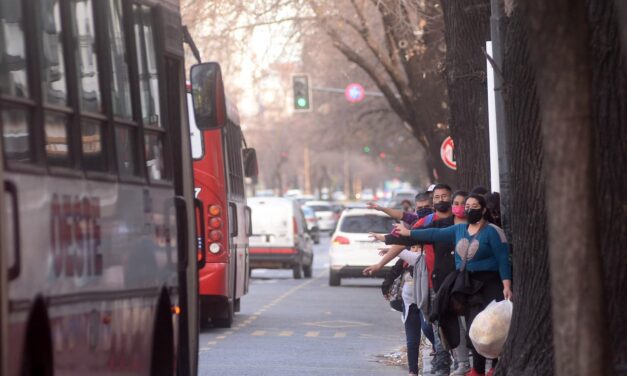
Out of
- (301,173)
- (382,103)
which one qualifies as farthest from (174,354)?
(301,173)

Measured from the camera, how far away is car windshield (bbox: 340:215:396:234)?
31969mm

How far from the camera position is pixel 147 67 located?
855cm

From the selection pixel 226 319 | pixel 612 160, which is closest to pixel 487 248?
pixel 612 160

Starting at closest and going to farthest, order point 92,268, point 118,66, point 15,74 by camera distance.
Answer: point 15,74
point 92,268
point 118,66

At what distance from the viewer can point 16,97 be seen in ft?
20.3

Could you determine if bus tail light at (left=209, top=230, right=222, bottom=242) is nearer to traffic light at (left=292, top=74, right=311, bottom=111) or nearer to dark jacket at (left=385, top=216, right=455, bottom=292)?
dark jacket at (left=385, top=216, right=455, bottom=292)

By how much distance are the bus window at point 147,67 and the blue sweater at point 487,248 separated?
3953mm

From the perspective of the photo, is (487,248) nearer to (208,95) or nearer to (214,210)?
(208,95)

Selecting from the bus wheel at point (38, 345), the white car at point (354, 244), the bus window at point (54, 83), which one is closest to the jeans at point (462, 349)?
the bus window at point (54, 83)

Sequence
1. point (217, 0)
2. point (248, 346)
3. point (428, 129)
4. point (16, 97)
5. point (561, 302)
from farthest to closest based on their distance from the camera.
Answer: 1. point (428, 129)
2. point (217, 0)
3. point (248, 346)
4. point (561, 302)
5. point (16, 97)

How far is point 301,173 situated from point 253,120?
3649 centimetres

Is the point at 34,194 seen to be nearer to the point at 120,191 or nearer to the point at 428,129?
the point at 120,191

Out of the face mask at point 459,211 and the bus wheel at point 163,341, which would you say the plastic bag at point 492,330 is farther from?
the bus wheel at point 163,341

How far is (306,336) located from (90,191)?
12286 mm
